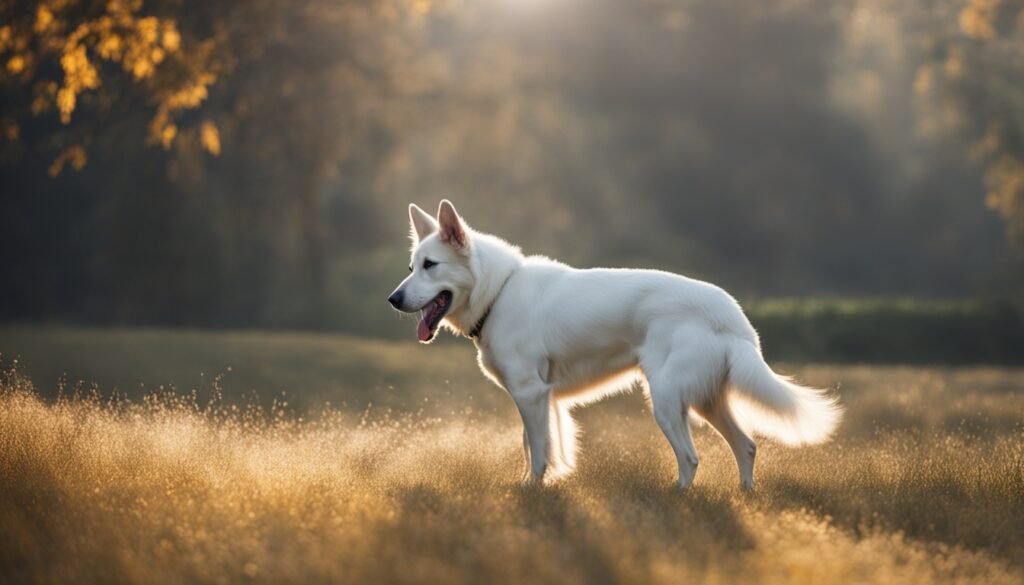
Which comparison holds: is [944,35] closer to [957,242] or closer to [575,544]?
[575,544]

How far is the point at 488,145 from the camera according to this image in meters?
28.3

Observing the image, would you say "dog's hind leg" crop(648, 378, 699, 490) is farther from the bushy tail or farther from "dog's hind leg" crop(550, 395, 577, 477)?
"dog's hind leg" crop(550, 395, 577, 477)

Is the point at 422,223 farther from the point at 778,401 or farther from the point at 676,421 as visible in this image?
the point at 778,401

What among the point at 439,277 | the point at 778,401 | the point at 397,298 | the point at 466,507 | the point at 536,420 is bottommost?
the point at 466,507

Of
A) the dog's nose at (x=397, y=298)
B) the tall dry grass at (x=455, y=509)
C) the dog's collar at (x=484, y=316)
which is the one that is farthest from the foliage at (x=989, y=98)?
the dog's nose at (x=397, y=298)

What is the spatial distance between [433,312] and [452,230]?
698 millimetres

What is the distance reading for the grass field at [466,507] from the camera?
498 centimetres

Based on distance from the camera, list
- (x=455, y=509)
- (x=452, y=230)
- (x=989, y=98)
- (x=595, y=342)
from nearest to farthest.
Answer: (x=455, y=509)
(x=595, y=342)
(x=452, y=230)
(x=989, y=98)

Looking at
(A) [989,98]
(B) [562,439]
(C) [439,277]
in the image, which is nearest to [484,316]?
(C) [439,277]

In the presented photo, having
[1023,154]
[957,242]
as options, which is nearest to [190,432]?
[1023,154]

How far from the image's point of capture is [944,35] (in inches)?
895

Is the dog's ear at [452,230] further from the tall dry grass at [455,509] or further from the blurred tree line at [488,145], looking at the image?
the blurred tree line at [488,145]

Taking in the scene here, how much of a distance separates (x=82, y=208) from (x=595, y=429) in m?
25.9

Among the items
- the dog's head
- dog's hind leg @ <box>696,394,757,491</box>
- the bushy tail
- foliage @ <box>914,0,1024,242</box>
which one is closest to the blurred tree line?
foliage @ <box>914,0,1024,242</box>
